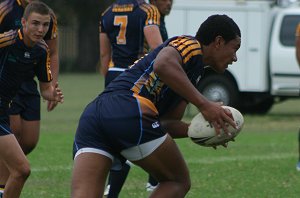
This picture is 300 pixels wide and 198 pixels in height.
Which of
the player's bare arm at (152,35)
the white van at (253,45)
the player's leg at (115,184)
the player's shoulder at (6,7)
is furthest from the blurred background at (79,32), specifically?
the player's leg at (115,184)

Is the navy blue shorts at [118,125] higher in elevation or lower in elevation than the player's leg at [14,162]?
higher

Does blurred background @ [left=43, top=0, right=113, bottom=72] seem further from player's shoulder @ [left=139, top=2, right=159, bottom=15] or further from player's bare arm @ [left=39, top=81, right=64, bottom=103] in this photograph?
player's bare arm @ [left=39, top=81, right=64, bottom=103]

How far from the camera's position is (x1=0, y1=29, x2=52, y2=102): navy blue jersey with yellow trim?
8.16 metres

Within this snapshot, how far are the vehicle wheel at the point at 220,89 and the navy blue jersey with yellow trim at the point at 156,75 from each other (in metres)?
14.8

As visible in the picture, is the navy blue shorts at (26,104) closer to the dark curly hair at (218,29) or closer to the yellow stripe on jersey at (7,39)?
the yellow stripe on jersey at (7,39)

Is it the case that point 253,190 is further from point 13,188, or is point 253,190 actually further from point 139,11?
point 13,188

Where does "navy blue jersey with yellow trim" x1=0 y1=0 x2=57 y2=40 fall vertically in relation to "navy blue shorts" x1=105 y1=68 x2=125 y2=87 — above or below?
above

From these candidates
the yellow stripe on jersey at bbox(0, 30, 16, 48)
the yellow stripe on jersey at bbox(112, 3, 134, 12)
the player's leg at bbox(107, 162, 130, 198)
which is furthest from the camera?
the yellow stripe on jersey at bbox(112, 3, 134, 12)

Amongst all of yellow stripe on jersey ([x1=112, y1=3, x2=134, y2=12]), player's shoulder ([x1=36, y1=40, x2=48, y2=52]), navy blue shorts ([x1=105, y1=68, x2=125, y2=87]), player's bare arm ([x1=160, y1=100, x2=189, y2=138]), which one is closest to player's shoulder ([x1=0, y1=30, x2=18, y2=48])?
player's shoulder ([x1=36, y1=40, x2=48, y2=52])

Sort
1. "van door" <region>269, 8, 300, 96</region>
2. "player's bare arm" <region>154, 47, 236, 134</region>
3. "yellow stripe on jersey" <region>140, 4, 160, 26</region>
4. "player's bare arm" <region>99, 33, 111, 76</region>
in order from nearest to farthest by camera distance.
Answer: "player's bare arm" <region>154, 47, 236, 134</region>
"yellow stripe on jersey" <region>140, 4, 160, 26</region>
"player's bare arm" <region>99, 33, 111, 76</region>
"van door" <region>269, 8, 300, 96</region>

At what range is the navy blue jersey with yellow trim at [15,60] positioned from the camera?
816 centimetres

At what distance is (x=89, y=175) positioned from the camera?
6480 mm

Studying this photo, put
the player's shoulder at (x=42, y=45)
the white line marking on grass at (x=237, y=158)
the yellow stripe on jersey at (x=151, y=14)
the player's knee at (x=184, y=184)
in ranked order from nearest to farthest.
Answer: the player's knee at (x=184, y=184) < the player's shoulder at (x=42, y=45) < the yellow stripe on jersey at (x=151, y=14) < the white line marking on grass at (x=237, y=158)

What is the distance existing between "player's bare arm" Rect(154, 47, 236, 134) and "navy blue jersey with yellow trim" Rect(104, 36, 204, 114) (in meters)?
0.09
